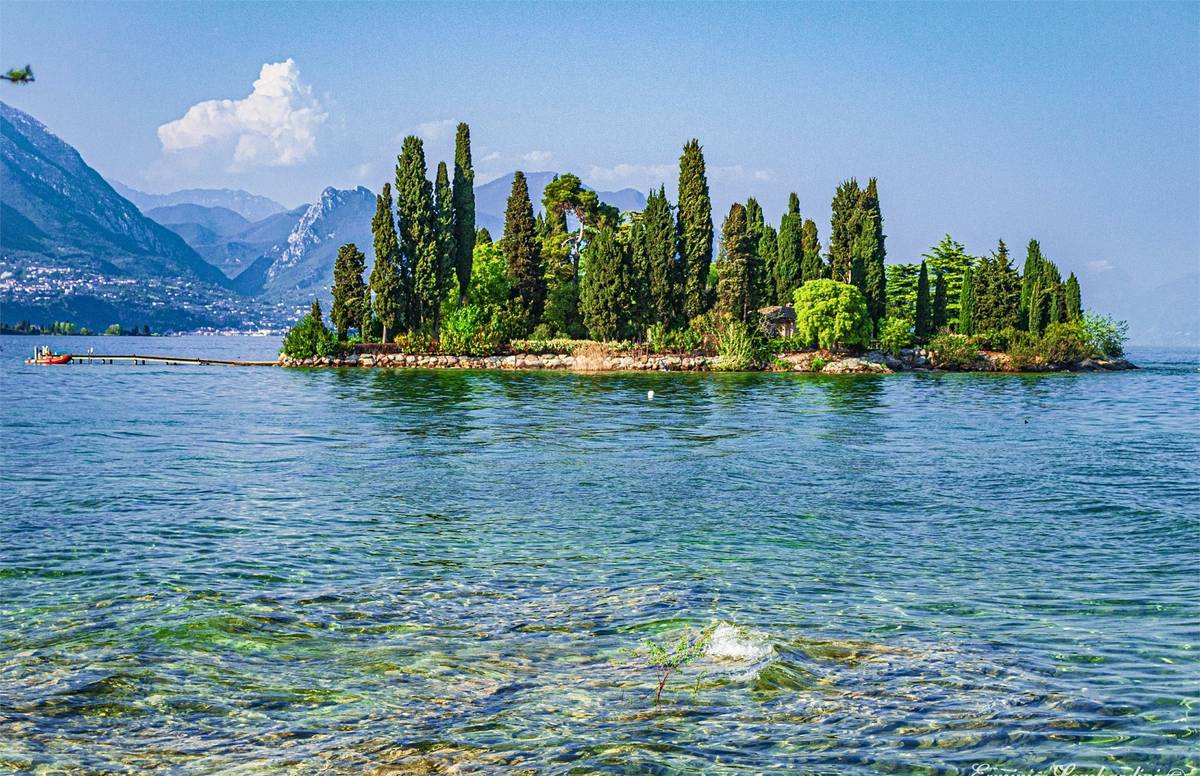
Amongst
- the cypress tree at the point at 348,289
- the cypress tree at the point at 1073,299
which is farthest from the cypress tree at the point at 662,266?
the cypress tree at the point at 1073,299

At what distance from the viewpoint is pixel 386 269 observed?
242ft

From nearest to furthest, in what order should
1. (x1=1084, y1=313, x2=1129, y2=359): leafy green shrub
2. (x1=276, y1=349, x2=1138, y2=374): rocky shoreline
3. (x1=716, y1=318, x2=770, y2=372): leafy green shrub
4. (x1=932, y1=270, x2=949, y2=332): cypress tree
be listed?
(x1=716, y1=318, x2=770, y2=372): leafy green shrub, (x1=276, y1=349, x2=1138, y2=374): rocky shoreline, (x1=1084, y1=313, x2=1129, y2=359): leafy green shrub, (x1=932, y1=270, x2=949, y2=332): cypress tree

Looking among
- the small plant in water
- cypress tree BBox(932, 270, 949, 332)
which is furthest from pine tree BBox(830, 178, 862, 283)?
the small plant in water

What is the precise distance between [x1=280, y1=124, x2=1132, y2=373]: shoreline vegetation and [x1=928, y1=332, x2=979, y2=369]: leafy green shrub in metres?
0.12

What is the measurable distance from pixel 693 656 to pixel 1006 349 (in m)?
79.1

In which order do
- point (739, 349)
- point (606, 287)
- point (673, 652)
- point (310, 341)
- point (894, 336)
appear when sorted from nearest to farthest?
point (673, 652), point (739, 349), point (606, 287), point (310, 341), point (894, 336)

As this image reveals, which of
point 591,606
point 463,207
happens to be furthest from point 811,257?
point 591,606

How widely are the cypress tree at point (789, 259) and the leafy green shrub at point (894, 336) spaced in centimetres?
1088

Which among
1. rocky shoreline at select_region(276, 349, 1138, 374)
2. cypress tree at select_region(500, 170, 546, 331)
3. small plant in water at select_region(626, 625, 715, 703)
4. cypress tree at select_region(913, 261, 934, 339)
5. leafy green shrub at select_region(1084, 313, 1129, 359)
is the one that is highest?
cypress tree at select_region(500, 170, 546, 331)

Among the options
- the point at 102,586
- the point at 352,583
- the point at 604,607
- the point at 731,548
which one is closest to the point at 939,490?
the point at 731,548

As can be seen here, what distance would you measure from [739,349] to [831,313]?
8.45 metres

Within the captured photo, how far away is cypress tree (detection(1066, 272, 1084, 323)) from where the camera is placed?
8469 cm

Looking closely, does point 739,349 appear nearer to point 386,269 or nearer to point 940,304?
point 940,304

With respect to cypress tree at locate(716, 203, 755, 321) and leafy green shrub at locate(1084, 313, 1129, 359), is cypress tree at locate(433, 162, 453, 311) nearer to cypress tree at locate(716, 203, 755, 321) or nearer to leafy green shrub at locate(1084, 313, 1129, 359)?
cypress tree at locate(716, 203, 755, 321)
